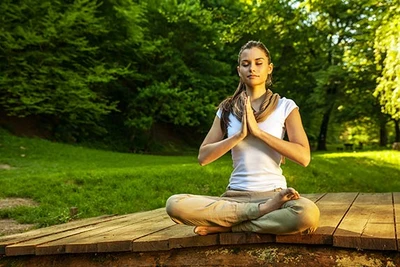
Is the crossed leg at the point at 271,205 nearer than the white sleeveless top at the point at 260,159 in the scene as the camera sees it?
Yes

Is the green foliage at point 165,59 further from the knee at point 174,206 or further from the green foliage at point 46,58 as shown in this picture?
the knee at point 174,206

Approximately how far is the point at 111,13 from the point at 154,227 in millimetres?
19488

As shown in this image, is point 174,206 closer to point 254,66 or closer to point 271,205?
point 271,205

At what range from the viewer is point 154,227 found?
3.89 meters

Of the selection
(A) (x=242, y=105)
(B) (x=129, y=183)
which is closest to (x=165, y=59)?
(B) (x=129, y=183)

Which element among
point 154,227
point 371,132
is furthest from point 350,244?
point 371,132

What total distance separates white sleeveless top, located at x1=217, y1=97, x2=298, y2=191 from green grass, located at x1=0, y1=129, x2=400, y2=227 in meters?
3.89

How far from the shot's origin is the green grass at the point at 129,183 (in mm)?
7734

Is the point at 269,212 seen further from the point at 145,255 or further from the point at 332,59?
the point at 332,59

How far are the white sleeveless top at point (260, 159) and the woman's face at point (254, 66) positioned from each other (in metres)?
0.24

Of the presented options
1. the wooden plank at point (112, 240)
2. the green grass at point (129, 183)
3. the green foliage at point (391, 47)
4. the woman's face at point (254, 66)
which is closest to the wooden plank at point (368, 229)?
the woman's face at point (254, 66)

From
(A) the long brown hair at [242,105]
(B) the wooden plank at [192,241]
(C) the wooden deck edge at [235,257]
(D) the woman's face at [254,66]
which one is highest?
(D) the woman's face at [254,66]

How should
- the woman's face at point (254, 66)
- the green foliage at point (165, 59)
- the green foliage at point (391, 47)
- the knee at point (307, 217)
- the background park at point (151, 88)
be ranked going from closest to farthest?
the knee at point (307, 217)
the woman's face at point (254, 66)
the background park at point (151, 88)
the green foliage at point (391, 47)
the green foliage at point (165, 59)

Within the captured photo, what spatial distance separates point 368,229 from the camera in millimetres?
3059
